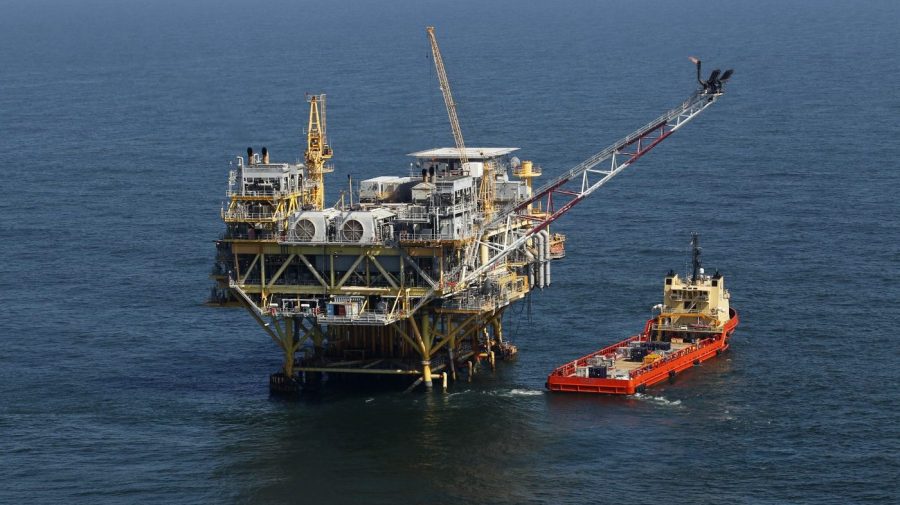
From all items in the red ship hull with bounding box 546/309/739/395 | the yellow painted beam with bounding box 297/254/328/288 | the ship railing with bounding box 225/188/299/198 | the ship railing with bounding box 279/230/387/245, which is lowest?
the red ship hull with bounding box 546/309/739/395

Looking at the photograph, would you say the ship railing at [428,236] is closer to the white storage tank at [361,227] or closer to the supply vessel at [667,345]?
the white storage tank at [361,227]

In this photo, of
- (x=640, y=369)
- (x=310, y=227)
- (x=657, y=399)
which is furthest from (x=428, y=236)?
(x=657, y=399)

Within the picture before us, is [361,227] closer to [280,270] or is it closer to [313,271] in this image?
[313,271]

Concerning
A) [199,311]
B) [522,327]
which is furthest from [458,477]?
[199,311]

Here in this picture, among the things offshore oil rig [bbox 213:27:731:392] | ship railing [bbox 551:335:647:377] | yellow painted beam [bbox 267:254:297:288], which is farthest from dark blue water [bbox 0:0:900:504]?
yellow painted beam [bbox 267:254:297:288]

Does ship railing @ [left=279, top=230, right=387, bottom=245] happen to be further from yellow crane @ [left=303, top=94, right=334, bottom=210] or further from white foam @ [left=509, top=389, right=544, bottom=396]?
white foam @ [left=509, top=389, right=544, bottom=396]
